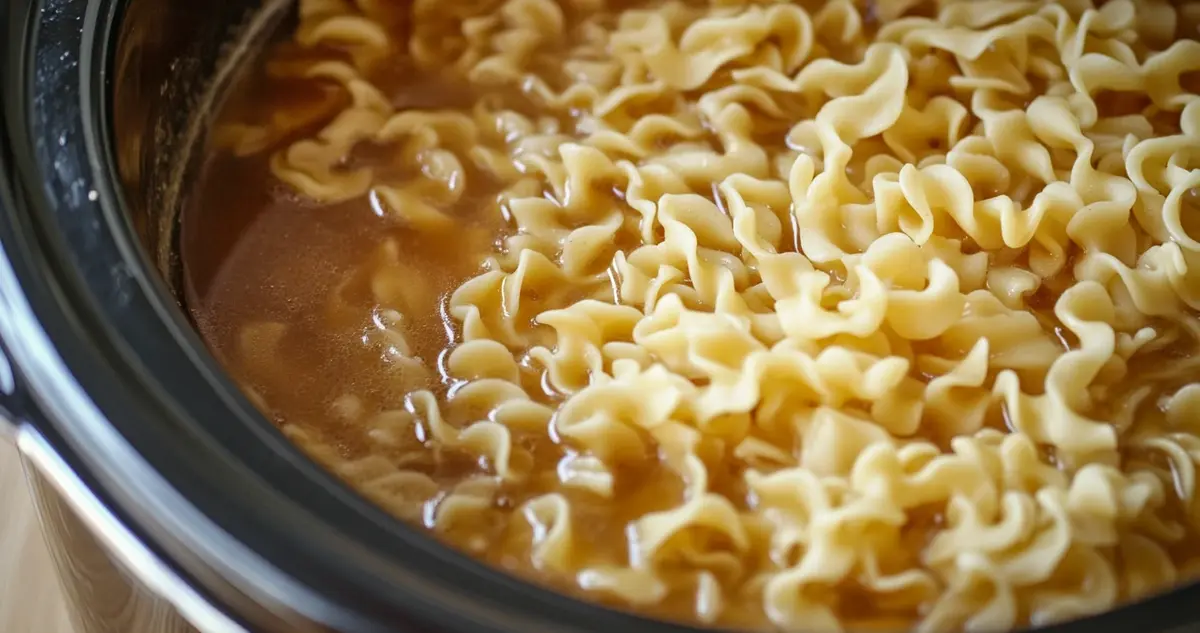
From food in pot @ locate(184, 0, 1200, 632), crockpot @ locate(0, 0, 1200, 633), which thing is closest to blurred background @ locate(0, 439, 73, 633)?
crockpot @ locate(0, 0, 1200, 633)

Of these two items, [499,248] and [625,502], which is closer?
[625,502]

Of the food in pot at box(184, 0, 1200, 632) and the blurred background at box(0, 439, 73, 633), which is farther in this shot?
the blurred background at box(0, 439, 73, 633)

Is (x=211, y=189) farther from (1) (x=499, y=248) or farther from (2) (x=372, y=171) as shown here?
(1) (x=499, y=248)

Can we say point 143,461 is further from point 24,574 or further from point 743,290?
point 24,574

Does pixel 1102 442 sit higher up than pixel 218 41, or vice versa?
pixel 218 41

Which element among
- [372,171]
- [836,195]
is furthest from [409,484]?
[836,195]

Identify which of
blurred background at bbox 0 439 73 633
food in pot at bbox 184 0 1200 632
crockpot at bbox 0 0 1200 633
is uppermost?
crockpot at bbox 0 0 1200 633

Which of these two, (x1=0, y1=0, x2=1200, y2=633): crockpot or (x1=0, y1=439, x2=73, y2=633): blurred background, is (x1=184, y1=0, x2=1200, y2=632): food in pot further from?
(x1=0, y1=439, x2=73, y2=633): blurred background
